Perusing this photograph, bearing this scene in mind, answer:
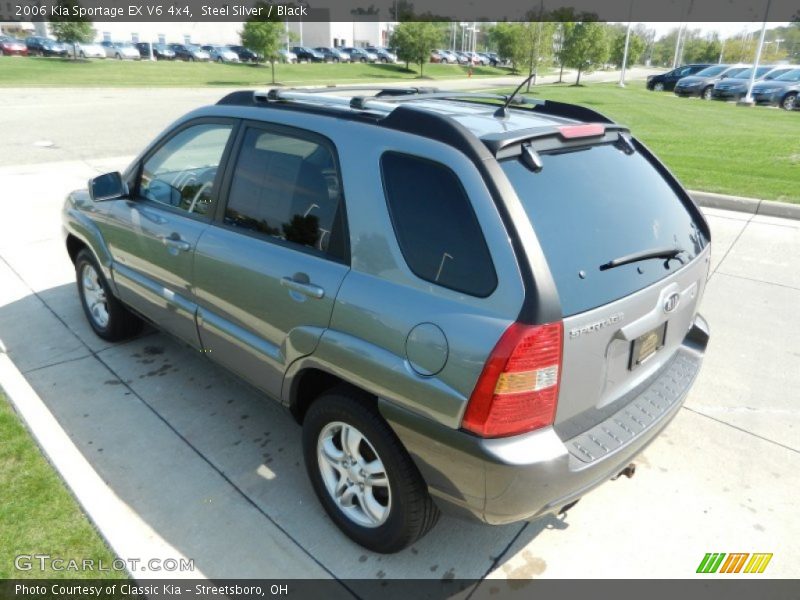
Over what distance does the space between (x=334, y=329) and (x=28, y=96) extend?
25631mm

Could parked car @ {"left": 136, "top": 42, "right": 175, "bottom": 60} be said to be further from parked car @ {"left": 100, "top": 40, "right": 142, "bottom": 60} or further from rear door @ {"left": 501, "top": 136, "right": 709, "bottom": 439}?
rear door @ {"left": 501, "top": 136, "right": 709, "bottom": 439}

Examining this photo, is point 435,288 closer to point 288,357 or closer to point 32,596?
point 288,357

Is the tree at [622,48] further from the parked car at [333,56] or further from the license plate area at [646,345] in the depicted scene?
the license plate area at [646,345]

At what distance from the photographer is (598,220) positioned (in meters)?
2.42

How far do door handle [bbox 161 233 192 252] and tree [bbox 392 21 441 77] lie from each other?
53.9m

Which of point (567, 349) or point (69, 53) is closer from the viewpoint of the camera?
point (567, 349)

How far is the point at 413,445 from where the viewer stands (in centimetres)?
229

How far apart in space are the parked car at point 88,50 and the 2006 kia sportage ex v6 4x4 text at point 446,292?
176ft

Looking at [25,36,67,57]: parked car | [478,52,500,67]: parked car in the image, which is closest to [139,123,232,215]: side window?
[25,36,67,57]: parked car

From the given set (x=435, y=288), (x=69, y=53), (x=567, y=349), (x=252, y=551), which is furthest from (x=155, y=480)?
(x=69, y=53)

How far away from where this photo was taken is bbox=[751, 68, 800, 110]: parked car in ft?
76.7

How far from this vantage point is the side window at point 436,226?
214 cm

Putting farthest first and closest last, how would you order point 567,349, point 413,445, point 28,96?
point 28,96 < point 413,445 < point 567,349

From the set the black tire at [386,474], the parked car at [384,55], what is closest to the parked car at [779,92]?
the black tire at [386,474]
